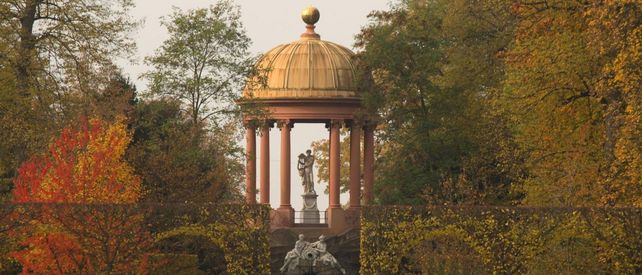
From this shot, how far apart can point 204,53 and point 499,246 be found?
1530 cm

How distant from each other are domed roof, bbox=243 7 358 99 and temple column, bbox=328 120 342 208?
1.37 meters

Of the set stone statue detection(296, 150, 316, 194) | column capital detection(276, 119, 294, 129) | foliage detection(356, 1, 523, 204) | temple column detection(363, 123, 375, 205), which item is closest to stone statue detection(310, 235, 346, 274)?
foliage detection(356, 1, 523, 204)

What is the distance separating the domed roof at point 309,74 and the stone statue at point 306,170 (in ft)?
11.8

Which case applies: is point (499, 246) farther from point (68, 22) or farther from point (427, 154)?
point (68, 22)

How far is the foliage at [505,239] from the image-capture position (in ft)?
133

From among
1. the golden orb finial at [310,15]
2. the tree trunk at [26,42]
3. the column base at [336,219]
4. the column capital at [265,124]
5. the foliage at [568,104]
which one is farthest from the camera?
the golden orb finial at [310,15]

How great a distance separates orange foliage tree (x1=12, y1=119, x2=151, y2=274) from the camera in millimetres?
43281

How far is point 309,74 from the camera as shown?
2547 inches

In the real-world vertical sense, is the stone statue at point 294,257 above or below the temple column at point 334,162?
below

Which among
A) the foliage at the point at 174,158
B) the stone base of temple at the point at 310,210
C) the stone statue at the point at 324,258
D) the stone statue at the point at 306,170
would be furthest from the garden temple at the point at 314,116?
the stone statue at the point at 324,258

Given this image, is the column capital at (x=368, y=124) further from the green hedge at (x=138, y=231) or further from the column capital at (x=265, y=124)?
the green hedge at (x=138, y=231)

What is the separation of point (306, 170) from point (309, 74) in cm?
446

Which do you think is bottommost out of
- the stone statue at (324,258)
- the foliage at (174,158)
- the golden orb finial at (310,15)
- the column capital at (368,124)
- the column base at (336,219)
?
the stone statue at (324,258)

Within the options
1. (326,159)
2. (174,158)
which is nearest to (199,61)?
(174,158)
